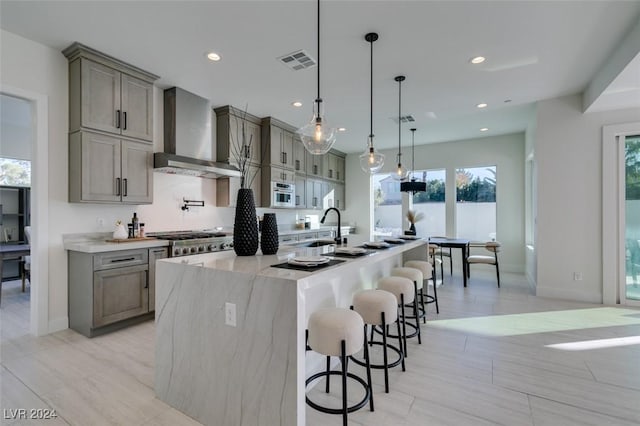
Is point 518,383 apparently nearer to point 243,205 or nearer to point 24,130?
point 243,205

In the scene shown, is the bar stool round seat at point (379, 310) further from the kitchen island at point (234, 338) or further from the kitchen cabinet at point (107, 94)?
the kitchen cabinet at point (107, 94)

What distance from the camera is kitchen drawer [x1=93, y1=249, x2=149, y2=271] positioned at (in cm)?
294

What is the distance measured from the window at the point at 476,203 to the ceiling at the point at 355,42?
8.28 feet

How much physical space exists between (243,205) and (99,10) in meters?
2.02

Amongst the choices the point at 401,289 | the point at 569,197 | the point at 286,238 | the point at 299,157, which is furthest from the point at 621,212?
the point at 299,157

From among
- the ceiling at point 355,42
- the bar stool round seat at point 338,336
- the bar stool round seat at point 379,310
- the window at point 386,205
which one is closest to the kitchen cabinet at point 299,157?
the ceiling at point 355,42

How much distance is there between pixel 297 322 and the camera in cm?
140

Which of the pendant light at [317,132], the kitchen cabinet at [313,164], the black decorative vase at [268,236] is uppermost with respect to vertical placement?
the kitchen cabinet at [313,164]

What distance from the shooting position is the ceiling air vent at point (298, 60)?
3.03 meters

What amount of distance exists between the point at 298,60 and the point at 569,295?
16.0ft

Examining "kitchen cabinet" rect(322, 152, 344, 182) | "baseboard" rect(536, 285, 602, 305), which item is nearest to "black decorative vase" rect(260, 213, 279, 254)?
"baseboard" rect(536, 285, 602, 305)

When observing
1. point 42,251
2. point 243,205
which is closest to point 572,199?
point 243,205

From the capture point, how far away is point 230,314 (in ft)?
5.27

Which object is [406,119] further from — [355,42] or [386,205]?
[386,205]
